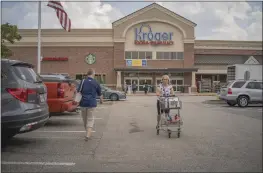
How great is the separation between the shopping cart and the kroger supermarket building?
28 cm

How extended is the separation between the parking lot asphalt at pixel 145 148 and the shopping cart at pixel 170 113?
0.82 ft

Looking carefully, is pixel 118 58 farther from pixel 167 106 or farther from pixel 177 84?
pixel 177 84

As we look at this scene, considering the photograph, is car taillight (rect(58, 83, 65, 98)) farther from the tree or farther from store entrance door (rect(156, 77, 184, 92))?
store entrance door (rect(156, 77, 184, 92))

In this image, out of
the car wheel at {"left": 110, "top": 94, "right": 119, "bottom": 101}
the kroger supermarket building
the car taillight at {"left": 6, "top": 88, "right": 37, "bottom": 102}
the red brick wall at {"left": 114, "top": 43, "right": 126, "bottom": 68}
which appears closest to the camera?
the kroger supermarket building

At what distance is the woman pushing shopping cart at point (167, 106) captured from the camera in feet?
18.6

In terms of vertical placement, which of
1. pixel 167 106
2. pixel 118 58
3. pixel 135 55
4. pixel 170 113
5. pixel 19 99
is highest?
pixel 135 55

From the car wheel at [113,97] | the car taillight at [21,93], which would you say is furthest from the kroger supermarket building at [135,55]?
the car wheel at [113,97]

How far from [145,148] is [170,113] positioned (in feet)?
4.75

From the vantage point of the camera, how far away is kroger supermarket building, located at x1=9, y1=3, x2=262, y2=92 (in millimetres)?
2316

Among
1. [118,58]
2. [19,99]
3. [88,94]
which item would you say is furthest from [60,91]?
[118,58]

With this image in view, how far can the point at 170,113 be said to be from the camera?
20.3ft

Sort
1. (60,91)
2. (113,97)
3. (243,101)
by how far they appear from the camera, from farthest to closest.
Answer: (113,97), (60,91), (243,101)

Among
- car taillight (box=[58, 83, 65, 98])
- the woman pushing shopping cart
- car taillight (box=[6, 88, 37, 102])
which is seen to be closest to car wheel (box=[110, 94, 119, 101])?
car taillight (box=[58, 83, 65, 98])

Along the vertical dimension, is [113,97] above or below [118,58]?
below
